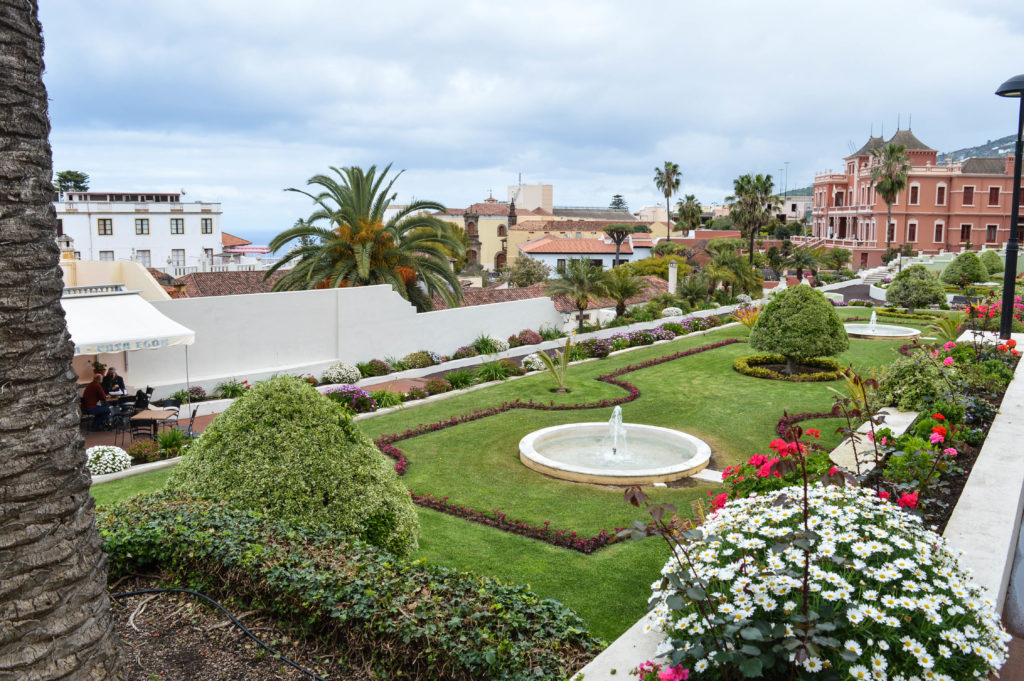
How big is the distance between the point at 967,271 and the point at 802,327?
1121 inches

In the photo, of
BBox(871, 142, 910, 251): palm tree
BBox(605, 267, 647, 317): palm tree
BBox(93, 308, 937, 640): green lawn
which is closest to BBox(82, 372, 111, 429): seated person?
BBox(93, 308, 937, 640): green lawn

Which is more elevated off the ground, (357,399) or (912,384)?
(912,384)

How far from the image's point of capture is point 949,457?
21.6 ft

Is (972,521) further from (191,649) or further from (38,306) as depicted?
(38,306)

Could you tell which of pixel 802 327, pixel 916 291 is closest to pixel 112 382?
pixel 802 327

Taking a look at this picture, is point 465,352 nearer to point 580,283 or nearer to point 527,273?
point 580,283

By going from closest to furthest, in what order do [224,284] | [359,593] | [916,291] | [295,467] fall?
[359,593]
[295,467]
[224,284]
[916,291]

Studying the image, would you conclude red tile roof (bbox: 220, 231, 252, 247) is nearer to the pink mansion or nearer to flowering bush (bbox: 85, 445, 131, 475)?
the pink mansion

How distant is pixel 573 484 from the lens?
1084 centimetres

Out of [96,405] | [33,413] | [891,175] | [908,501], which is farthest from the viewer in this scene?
[891,175]

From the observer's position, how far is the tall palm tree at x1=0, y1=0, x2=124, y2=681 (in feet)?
10.4

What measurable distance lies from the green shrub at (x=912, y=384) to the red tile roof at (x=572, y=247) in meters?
55.0

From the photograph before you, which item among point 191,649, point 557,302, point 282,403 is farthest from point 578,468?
point 557,302

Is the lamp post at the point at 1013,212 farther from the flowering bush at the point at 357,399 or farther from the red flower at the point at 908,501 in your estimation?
the flowering bush at the point at 357,399
